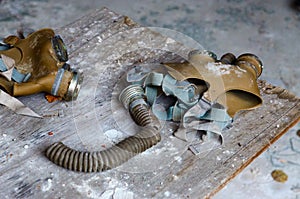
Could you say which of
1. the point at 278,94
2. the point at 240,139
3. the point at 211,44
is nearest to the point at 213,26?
the point at 211,44

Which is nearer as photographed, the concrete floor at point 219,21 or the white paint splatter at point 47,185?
the white paint splatter at point 47,185

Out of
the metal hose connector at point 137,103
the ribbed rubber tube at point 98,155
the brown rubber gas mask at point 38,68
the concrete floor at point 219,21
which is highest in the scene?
the brown rubber gas mask at point 38,68

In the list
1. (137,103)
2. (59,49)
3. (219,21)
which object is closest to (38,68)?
(59,49)

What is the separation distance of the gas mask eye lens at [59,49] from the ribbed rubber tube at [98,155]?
25 centimetres

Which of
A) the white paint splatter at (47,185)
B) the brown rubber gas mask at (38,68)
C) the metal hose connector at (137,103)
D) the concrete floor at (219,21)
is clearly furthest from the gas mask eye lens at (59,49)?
the concrete floor at (219,21)

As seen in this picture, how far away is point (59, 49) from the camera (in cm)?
126

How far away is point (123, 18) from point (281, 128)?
530 millimetres

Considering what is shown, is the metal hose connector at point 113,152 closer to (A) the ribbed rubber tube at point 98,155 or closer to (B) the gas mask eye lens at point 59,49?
(A) the ribbed rubber tube at point 98,155

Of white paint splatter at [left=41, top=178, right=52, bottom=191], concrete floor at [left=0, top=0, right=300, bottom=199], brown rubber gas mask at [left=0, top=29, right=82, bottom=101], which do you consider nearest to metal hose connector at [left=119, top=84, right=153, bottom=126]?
brown rubber gas mask at [left=0, top=29, right=82, bottom=101]

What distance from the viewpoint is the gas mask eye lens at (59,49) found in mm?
1260

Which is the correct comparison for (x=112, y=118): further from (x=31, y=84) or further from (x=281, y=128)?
(x=281, y=128)

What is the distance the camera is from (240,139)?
1.16 m

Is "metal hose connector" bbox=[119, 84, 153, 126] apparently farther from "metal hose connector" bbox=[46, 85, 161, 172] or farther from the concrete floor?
the concrete floor

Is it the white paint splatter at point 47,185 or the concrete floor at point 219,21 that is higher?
the white paint splatter at point 47,185
